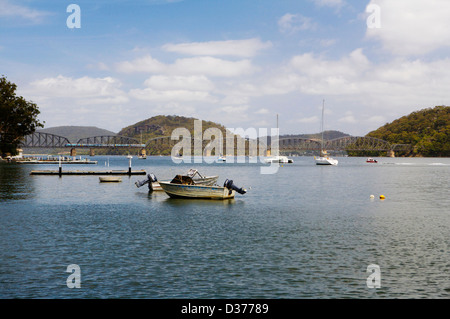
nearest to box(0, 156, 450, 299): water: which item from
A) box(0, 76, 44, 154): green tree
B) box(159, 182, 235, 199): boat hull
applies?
box(159, 182, 235, 199): boat hull

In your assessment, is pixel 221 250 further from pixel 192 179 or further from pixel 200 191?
pixel 192 179

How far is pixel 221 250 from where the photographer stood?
27438mm

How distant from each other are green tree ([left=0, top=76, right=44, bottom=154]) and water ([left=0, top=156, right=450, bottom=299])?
93.2 metres

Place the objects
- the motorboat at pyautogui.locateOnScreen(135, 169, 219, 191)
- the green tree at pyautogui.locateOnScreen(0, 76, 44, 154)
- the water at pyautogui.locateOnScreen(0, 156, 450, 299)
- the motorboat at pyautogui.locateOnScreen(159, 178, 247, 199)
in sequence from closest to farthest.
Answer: the water at pyautogui.locateOnScreen(0, 156, 450, 299) < the motorboat at pyautogui.locateOnScreen(159, 178, 247, 199) < the motorboat at pyautogui.locateOnScreen(135, 169, 219, 191) < the green tree at pyautogui.locateOnScreen(0, 76, 44, 154)

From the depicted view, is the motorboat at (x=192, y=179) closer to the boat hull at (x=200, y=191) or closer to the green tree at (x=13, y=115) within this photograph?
the boat hull at (x=200, y=191)

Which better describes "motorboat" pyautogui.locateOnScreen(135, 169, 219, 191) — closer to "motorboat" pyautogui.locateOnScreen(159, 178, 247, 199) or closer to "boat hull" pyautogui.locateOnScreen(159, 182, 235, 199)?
"motorboat" pyautogui.locateOnScreen(159, 178, 247, 199)

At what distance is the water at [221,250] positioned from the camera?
65.3 ft

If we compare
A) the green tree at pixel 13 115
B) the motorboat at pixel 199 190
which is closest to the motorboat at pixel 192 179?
the motorboat at pixel 199 190

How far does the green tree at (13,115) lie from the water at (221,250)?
306 feet

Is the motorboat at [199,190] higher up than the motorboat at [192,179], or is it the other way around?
the motorboat at [192,179]

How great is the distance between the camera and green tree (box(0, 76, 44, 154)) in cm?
13200

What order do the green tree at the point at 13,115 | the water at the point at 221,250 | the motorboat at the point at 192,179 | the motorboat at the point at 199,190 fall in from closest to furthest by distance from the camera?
the water at the point at 221,250
the motorboat at the point at 199,190
the motorboat at the point at 192,179
the green tree at the point at 13,115
